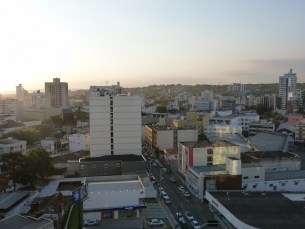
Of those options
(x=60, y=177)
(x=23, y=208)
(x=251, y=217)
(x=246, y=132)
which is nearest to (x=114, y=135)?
(x=60, y=177)

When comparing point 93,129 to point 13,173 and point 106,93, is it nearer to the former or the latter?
point 106,93

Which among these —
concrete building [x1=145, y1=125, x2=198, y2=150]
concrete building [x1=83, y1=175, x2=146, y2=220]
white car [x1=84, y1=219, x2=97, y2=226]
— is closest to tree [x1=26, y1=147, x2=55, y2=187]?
concrete building [x1=83, y1=175, x2=146, y2=220]

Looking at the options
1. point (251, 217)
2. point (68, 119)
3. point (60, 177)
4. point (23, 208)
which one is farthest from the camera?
point (68, 119)

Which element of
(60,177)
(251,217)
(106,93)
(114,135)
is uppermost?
(106,93)

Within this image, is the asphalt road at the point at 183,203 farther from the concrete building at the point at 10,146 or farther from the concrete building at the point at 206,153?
the concrete building at the point at 10,146

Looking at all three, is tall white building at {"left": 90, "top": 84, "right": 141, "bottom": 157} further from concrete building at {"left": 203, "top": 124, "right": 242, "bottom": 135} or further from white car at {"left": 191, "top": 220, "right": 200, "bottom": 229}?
concrete building at {"left": 203, "top": 124, "right": 242, "bottom": 135}

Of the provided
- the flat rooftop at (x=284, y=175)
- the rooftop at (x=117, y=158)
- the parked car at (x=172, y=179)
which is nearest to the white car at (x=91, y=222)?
the rooftop at (x=117, y=158)

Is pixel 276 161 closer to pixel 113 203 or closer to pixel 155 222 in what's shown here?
pixel 155 222
